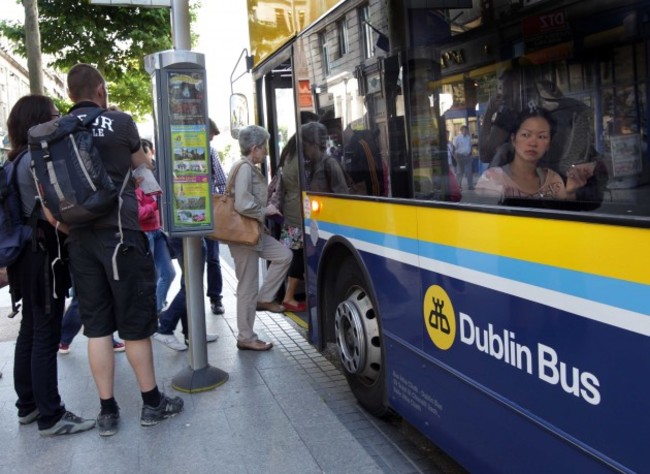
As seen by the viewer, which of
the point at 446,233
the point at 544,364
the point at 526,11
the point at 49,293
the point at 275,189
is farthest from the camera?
the point at 275,189

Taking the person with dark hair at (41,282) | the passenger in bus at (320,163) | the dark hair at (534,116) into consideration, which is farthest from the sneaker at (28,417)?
the dark hair at (534,116)

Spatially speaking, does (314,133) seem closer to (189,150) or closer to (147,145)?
(189,150)

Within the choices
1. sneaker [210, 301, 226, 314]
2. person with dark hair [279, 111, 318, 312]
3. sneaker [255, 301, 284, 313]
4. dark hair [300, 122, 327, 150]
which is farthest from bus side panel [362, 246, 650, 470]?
sneaker [210, 301, 226, 314]

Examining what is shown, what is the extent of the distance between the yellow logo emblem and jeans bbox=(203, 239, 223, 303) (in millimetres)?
3715

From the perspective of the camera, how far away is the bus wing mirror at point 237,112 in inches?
229

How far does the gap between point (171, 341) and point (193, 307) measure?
106 cm

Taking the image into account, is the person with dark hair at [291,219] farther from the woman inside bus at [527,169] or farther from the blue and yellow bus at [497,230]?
the woman inside bus at [527,169]

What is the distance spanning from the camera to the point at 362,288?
3672 mm

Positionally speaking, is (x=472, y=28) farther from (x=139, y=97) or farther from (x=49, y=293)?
(x=139, y=97)

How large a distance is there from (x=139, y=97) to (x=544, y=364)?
2228 cm

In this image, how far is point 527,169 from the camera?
2.43 m

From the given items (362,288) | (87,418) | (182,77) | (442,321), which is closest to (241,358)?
(87,418)

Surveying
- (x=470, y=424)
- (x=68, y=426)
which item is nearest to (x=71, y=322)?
(x=68, y=426)

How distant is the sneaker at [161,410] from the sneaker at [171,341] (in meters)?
1.30
